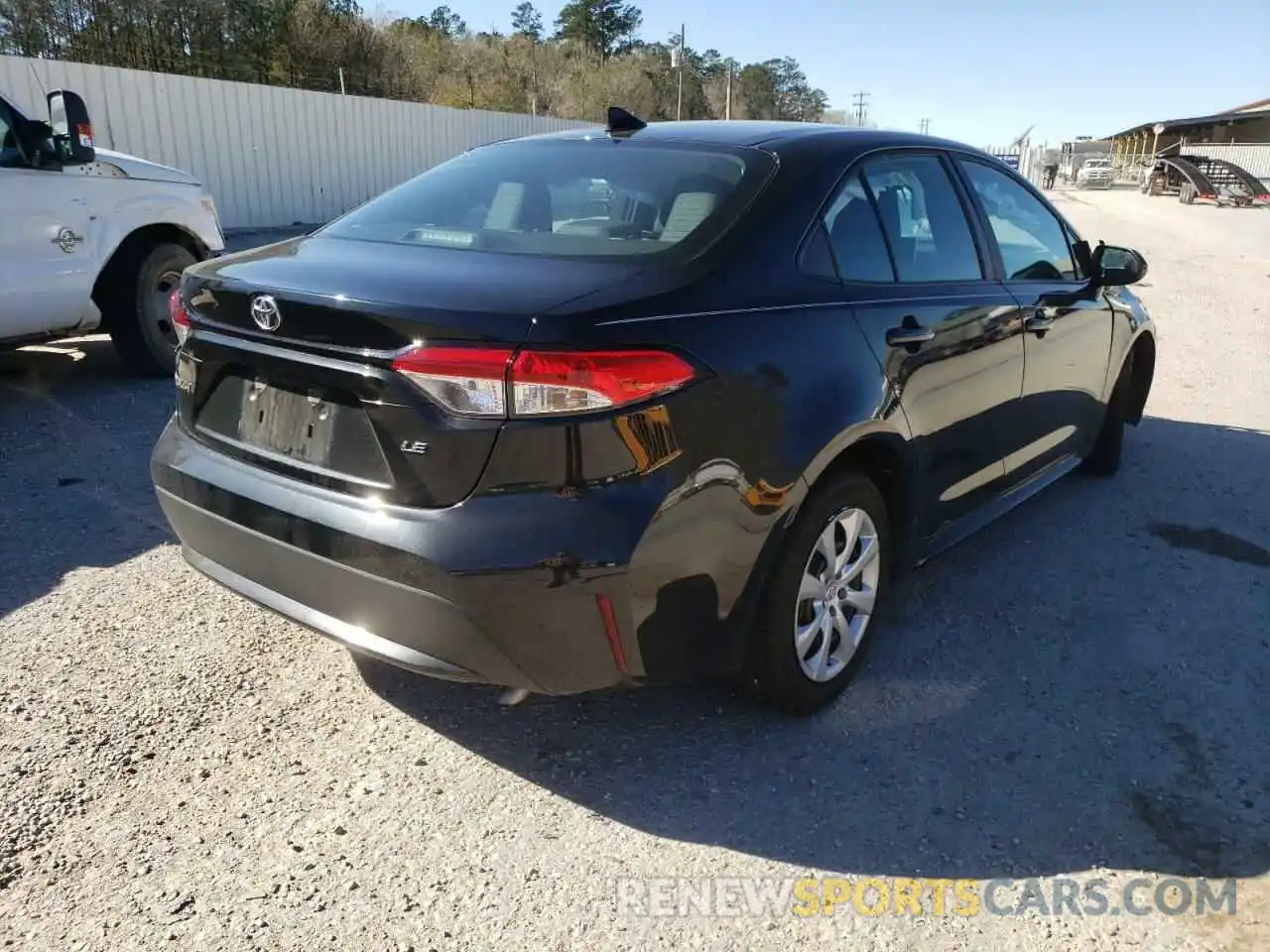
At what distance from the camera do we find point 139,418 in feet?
18.9

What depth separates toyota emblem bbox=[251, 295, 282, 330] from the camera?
246 cm

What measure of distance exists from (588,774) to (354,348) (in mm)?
1286

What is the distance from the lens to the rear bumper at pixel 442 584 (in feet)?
7.21

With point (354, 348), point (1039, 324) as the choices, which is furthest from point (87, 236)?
point (1039, 324)

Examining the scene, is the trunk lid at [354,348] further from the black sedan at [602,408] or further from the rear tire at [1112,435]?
the rear tire at [1112,435]

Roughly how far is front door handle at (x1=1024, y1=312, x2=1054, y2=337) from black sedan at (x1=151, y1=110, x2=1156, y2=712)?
37 centimetres

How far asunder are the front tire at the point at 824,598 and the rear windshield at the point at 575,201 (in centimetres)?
83

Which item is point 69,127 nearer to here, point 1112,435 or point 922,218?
point 922,218

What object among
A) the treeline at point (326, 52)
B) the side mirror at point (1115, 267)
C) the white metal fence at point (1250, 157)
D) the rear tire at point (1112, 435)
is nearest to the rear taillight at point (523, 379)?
the side mirror at point (1115, 267)

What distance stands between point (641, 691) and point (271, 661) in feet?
3.89

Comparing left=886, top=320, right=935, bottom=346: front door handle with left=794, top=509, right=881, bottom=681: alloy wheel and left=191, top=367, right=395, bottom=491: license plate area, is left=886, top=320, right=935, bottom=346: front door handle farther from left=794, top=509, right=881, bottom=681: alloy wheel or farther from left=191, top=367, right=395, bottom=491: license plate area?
left=191, top=367, right=395, bottom=491: license plate area

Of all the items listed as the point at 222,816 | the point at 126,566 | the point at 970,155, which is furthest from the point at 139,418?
the point at 970,155

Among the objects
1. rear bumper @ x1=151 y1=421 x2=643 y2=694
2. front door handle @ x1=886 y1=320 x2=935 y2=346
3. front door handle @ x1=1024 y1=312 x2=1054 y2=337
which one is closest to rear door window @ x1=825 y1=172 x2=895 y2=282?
front door handle @ x1=886 y1=320 x2=935 y2=346

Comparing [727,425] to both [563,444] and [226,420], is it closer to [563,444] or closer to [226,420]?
[563,444]
